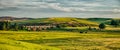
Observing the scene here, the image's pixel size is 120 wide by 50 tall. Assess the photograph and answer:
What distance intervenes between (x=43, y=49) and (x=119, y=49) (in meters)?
23.0

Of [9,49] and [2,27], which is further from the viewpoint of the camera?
[2,27]

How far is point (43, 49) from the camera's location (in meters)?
41.1

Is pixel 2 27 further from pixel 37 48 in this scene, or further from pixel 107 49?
pixel 37 48

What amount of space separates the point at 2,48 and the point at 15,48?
6.75 ft

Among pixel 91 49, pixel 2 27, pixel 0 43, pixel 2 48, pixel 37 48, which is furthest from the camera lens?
pixel 2 27

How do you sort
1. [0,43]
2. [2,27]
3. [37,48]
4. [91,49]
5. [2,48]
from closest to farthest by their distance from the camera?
[2,48] → [0,43] → [37,48] → [91,49] → [2,27]

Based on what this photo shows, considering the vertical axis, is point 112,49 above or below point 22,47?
below

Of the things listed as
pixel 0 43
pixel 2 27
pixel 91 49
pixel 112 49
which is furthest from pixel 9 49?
pixel 2 27

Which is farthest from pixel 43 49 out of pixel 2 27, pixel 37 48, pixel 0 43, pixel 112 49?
pixel 2 27

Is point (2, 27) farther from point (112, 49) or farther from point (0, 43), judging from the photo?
point (0, 43)

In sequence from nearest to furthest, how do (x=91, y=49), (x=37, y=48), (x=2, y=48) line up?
(x=2, y=48) → (x=37, y=48) → (x=91, y=49)

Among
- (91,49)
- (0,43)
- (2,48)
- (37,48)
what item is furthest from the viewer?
(91,49)

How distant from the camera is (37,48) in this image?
4019 centimetres

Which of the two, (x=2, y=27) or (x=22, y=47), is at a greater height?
(x=22, y=47)
